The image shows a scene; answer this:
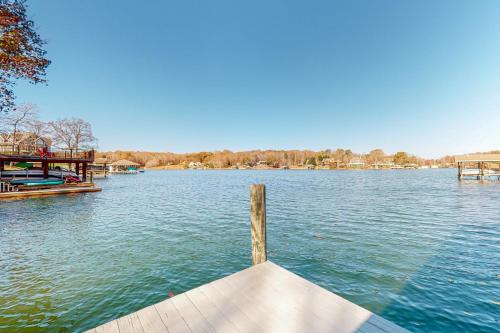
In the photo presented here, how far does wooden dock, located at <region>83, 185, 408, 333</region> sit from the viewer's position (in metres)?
2.88

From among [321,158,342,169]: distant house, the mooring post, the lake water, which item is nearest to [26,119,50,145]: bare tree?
the lake water

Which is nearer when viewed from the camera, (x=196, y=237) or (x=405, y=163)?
(x=196, y=237)

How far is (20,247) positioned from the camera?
316 inches

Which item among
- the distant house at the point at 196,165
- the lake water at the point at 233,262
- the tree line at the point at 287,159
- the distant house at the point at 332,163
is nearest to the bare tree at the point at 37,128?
the lake water at the point at 233,262

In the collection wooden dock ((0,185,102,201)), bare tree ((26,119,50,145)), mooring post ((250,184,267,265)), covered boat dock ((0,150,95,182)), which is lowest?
wooden dock ((0,185,102,201))

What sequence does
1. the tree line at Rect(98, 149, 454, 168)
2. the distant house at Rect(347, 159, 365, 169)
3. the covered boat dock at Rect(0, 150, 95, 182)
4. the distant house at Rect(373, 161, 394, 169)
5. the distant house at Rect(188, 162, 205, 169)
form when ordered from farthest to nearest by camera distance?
1. the distant house at Rect(188, 162, 205, 169)
2. the tree line at Rect(98, 149, 454, 168)
3. the distant house at Rect(347, 159, 365, 169)
4. the distant house at Rect(373, 161, 394, 169)
5. the covered boat dock at Rect(0, 150, 95, 182)

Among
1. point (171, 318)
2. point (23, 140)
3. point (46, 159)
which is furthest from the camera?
point (23, 140)

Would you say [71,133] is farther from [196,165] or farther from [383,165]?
[383,165]

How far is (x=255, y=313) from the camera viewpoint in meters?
3.21

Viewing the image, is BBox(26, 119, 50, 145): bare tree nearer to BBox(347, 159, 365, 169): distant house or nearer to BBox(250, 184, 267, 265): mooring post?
BBox(250, 184, 267, 265): mooring post

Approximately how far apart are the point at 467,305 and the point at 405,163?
164296mm

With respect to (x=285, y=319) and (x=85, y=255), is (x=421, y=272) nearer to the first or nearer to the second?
(x=285, y=319)

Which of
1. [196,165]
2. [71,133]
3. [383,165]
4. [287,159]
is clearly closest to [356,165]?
[383,165]

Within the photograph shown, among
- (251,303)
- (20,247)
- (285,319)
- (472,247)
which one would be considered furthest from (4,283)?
(472,247)
